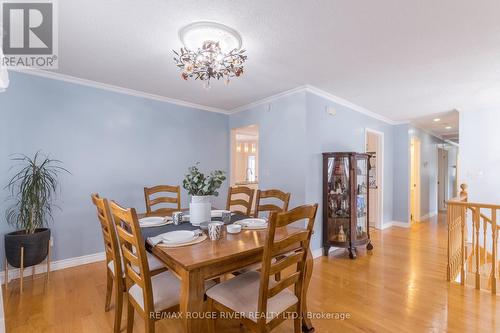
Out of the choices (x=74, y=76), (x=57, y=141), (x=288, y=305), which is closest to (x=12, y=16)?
(x=74, y=76)

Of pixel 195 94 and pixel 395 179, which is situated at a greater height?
pixel 195 94

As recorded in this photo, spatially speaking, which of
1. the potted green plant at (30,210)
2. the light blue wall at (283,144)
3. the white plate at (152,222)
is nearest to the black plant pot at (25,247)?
the potted green plant at (30,210)

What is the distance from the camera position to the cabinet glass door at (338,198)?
347 cm

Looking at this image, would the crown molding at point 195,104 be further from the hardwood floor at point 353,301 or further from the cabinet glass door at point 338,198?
the hardwood floor at point 353,301

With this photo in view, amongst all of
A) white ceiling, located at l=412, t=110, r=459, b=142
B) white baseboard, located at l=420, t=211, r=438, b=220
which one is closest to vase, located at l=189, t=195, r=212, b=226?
white ceiling, located at l=412, t=110, r=459, b=142

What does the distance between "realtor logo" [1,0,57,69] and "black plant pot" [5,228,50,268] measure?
1712 mm

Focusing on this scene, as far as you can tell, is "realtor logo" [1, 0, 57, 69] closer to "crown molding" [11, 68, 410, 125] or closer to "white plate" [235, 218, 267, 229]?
"crown molding" [11, 68, 410, 125]

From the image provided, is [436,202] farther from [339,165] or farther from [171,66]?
[171,66]

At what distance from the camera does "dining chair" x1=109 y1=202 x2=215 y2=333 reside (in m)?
1.34

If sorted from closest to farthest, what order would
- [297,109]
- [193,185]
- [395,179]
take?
[193,185] → [297,109] → [395,179]

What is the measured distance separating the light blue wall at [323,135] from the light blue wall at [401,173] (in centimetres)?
106

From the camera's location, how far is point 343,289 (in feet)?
8.12

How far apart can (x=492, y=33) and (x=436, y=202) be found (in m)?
6.48

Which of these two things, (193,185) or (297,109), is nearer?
(193,185)
